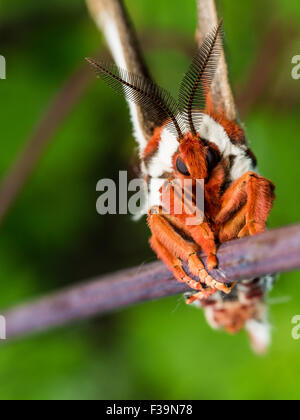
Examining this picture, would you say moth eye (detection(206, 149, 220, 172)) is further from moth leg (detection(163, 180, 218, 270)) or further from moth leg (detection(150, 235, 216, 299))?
moth leg (detection(150, 235, 216, 299))

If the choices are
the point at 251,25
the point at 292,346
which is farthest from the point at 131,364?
the point at 251,25

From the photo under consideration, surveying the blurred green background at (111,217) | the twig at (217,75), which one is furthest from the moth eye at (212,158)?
the blurred green background at (111,217)

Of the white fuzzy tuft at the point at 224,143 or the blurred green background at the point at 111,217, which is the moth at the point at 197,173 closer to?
A: the white fuzzy tuft at the point at 224,143

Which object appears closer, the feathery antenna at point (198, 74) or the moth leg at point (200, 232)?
the moth leg at point (200, 232)

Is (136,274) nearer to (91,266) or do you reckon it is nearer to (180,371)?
(180,371)

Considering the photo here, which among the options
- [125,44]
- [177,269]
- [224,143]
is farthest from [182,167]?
[125,44]

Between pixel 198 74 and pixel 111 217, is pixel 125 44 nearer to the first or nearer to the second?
pixel 198 74
